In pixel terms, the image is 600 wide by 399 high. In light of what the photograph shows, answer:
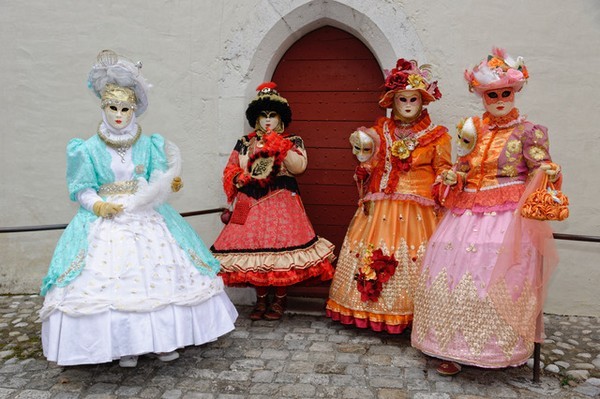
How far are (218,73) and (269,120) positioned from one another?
1.00m

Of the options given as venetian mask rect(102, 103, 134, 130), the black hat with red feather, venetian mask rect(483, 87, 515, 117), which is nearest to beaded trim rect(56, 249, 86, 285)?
venetian mask rect(102, 103, 134, 130)

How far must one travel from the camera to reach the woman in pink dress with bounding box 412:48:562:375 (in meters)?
3.40

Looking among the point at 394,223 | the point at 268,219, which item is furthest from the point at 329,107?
the point at 394,223

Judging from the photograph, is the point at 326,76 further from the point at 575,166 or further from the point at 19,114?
the point at 19,114

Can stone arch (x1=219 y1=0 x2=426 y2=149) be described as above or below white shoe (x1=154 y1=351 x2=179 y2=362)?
above

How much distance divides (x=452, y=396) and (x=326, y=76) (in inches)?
132

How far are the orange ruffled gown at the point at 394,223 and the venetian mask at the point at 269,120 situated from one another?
2.80 feet

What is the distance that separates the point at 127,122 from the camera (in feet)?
12.9

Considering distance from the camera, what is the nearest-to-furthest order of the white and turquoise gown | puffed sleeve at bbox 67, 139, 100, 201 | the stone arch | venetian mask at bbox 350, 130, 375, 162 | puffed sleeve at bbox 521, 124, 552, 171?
the white and turquoise gown < puffed sleeve at bbox 521, 124, 552, 171 < puffed sleeve at bbox 67, 139, 100, 201 < venetian mask at bbox 350, 130, 375, 162 < the stone arch

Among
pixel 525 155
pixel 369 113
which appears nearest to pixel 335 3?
pixel 369 113

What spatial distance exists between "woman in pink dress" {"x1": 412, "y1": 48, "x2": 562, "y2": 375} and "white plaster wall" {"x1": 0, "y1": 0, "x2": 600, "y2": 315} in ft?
4.42

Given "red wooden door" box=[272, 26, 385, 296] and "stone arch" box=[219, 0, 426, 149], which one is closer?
"stone arch" box=[219, 0, 426, 149]

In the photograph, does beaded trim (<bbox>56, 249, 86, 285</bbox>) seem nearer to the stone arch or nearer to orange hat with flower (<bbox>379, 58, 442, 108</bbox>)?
the stone arch

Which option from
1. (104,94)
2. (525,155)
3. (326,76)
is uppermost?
(326,76)
